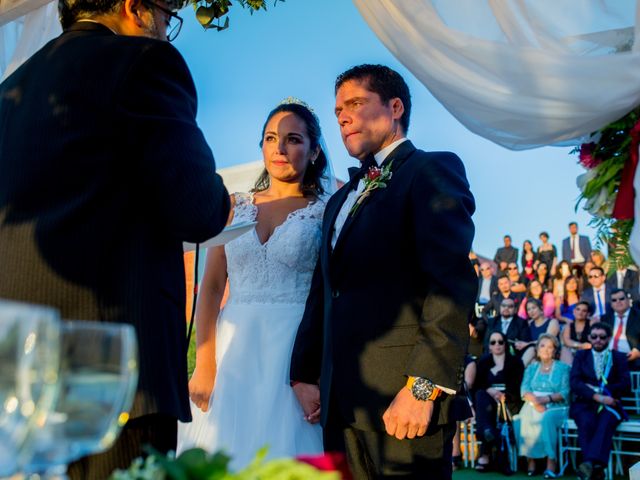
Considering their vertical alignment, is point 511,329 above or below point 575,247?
below

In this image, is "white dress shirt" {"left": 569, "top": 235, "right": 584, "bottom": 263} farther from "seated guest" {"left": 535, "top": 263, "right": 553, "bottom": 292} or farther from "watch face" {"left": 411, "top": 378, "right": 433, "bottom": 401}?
"watch face" {"left": 411, "top": 378, "right": 433, "bottom": 401}

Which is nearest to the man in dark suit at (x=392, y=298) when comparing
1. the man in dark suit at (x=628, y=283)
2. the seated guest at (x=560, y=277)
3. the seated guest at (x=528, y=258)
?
→ the man in dark suit at (x=628, y=283)

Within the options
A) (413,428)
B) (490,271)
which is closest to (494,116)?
(413,428)

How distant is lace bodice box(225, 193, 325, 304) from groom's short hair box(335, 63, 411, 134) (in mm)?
730

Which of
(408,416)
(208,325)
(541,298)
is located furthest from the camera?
(541,298)

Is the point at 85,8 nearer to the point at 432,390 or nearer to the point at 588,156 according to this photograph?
the point at 432,390

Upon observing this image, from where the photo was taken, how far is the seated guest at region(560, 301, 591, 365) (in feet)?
37.1

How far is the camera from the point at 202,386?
4102 millimetres

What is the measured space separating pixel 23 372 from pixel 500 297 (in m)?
13.8

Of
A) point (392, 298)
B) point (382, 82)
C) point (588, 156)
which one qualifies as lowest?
point (392, 298)

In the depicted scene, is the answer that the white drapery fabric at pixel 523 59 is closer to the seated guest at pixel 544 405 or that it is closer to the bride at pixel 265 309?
the bride at pixel 265 309

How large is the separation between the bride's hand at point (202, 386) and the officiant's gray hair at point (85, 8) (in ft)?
7.27

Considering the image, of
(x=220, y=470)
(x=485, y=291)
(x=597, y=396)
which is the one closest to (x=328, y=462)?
(x=220, y=470)

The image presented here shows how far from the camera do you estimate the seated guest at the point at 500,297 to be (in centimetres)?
1395
